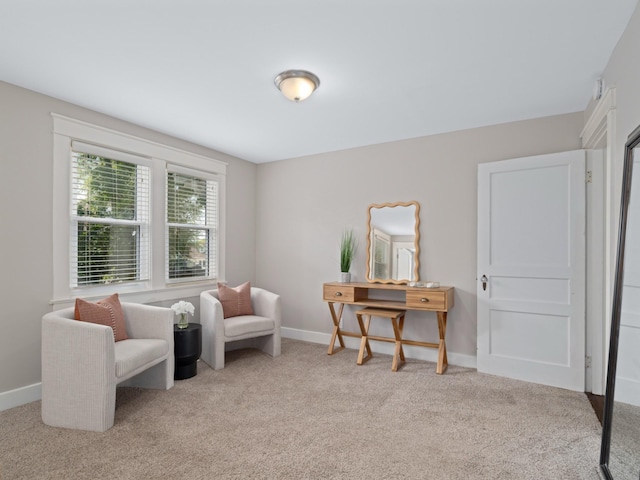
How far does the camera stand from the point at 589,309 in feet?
10.3

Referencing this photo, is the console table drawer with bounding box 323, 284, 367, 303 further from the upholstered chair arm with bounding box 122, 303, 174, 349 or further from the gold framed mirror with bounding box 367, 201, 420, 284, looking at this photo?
the upholstered chair arm with bounding box 122, 303, 174, 349

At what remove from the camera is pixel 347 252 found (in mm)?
4344

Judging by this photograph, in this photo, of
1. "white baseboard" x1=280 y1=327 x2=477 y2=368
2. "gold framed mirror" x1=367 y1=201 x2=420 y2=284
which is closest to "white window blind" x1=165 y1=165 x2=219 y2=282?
"white baseboard" x1=280 y1=327 x2=477 y2=368

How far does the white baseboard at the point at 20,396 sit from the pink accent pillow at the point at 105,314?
73 cm

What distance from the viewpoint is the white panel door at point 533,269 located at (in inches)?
125

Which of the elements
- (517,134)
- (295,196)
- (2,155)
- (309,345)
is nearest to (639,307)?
(517,134)

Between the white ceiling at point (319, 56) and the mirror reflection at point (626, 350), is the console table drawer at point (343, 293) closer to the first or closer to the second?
the white ceiling at point (319, 56)

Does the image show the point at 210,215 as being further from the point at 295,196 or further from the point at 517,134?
the point at 517,134

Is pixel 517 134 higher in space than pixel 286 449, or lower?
higher

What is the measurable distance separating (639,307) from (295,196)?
3.83 m

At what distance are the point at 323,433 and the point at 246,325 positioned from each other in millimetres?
1645

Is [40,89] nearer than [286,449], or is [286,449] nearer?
[286,449]

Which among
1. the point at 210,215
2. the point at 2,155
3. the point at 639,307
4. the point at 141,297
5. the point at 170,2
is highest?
the point at 170,2

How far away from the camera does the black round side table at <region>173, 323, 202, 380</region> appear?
3285mm
